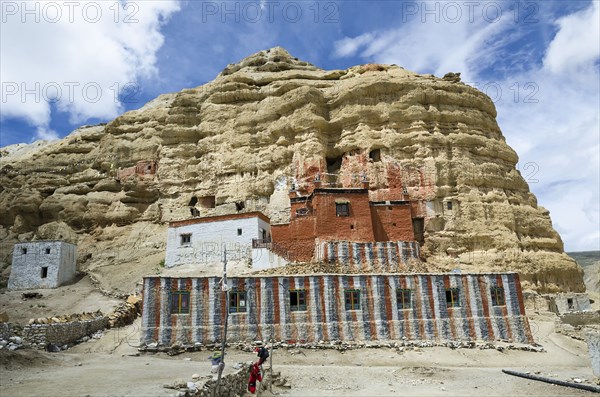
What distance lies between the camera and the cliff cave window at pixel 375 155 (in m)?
45.1

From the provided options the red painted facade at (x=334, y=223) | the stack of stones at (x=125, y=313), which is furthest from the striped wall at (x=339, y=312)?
the red painted facade at (x=334, y=223)

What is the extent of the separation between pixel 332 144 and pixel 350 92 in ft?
18.9

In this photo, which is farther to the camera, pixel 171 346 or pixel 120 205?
pixel 120 205

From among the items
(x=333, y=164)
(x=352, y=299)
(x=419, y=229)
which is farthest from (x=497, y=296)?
(x=333, y=164)

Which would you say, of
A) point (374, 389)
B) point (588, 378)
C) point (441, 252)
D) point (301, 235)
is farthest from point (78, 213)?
point (588, 378)

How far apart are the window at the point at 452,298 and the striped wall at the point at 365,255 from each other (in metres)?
6.94

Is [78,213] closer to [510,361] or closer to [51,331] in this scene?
[51,331]

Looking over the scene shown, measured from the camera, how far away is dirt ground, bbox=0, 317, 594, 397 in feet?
49.3

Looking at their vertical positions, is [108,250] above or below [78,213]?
below

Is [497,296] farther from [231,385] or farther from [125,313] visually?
[125,313]

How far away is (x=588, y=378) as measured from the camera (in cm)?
1942

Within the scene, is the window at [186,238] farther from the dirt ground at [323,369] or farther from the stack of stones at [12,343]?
the stack of stones at [12,343]

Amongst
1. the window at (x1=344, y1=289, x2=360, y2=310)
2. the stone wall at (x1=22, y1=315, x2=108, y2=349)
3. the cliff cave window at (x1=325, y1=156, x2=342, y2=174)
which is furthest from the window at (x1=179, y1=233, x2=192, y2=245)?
the cliff cave window at (x1=325, y1=156, x2=342, y2=174)

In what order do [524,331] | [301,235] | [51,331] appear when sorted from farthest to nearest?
[301,235] < [524,331] < [51,331]
